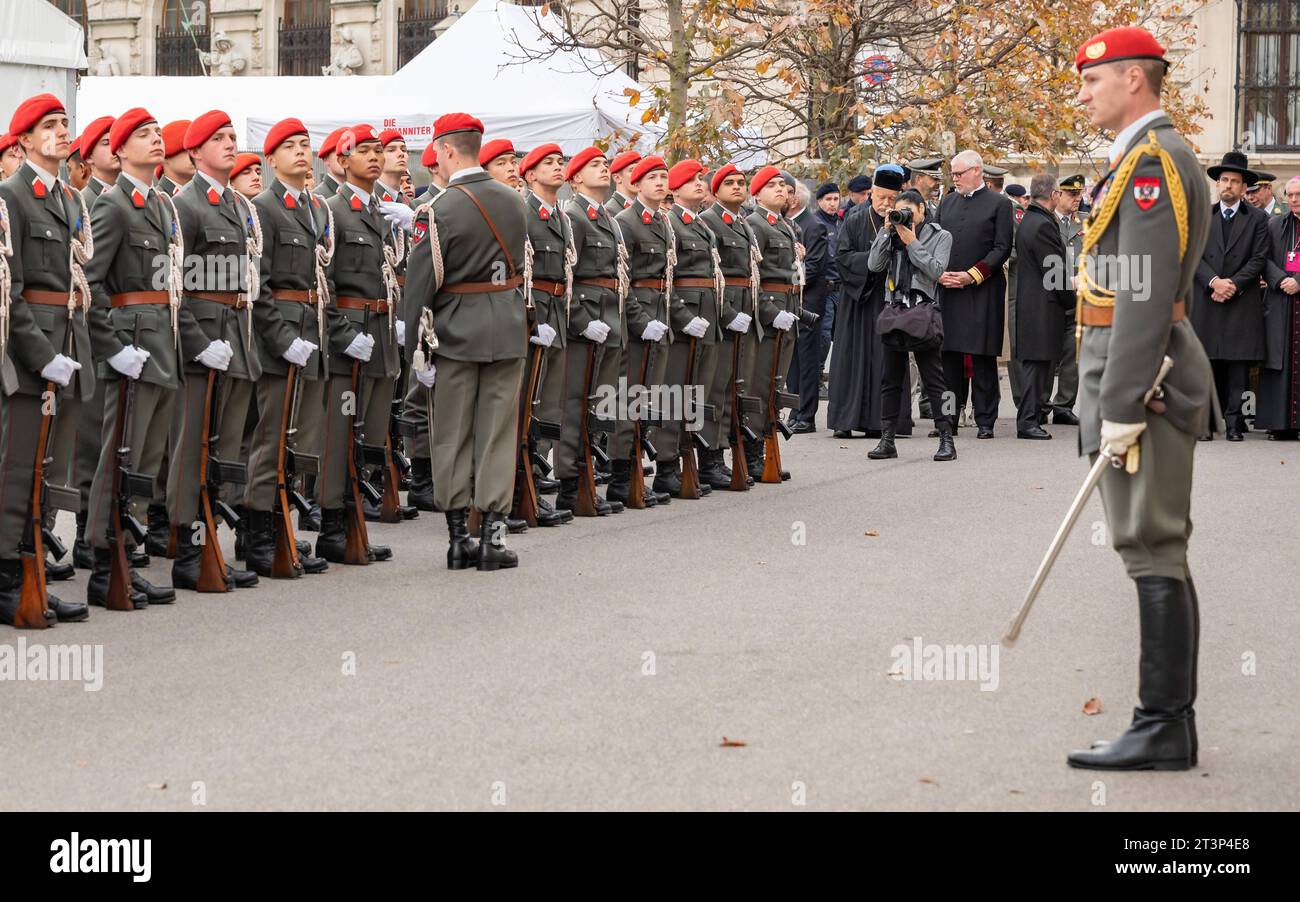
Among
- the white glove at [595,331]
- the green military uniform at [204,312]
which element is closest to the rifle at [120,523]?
the green military uniform at [204,312]

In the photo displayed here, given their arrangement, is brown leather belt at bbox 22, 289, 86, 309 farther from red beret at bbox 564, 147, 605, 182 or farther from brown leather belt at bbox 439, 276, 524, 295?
red beret at bbox 564, 147, 605, 182

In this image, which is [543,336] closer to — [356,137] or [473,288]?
[473,288]

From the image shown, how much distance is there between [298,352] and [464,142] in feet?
4.05

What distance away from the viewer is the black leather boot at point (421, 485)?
11.1 m

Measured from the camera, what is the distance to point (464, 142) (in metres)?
9.10

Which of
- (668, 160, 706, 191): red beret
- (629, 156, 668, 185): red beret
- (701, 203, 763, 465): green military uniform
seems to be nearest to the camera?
(629, 156, 668, 185): red beret

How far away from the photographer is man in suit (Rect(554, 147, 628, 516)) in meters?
10.8

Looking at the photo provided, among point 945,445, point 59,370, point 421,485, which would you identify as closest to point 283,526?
point 59,370

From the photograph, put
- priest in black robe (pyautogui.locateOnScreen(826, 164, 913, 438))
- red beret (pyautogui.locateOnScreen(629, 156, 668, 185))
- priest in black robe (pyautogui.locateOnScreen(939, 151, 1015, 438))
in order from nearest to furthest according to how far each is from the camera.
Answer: red beret (pyautogui.locateOnScreen(629, 156, 668, 185)) < priest in black robe (pyautogui.locateOnScreen(826, 164, 913, 438)) < priest in black robe (pyautogui.locateOnScreen(939, 151, 1015, 438))

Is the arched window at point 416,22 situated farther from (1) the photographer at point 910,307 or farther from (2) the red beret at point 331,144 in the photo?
(2) the red beret at point 331,144

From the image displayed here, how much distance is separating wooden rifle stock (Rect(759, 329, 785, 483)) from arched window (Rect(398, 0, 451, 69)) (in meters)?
26.0

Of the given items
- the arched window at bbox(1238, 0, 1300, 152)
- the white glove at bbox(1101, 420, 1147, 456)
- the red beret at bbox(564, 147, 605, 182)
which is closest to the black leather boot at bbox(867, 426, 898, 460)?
the red beret at bbox(564, 147, 605, 182)

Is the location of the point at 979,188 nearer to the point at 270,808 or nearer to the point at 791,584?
the point at 791,584
